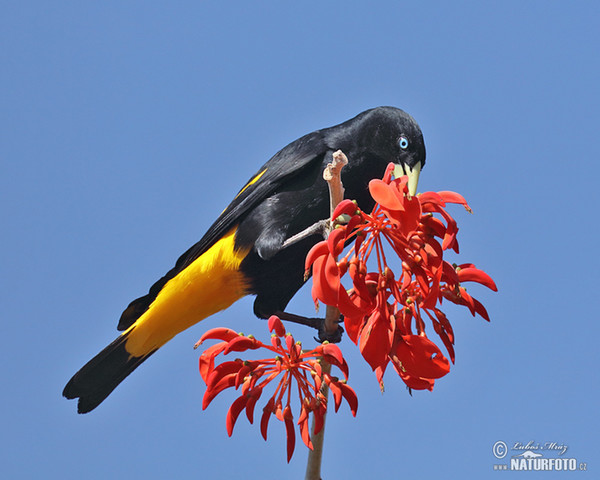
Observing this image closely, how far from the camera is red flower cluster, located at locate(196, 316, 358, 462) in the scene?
2725 millimetres

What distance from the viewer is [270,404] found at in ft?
9.44

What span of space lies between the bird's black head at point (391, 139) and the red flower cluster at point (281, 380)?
235 centimetres

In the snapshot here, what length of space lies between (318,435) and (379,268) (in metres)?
0.69

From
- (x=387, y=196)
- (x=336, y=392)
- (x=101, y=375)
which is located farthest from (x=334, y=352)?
(x=101, y=375)

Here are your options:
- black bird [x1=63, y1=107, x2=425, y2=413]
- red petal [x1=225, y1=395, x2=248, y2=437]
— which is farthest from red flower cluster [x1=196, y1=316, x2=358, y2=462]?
black bird [x1=63, y1=107, x2=425, y2=413]

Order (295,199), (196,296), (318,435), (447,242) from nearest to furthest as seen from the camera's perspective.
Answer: (447,242), (318,435), (295,199), (196,296)

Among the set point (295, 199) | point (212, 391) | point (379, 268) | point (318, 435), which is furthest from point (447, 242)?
point (295, 199)

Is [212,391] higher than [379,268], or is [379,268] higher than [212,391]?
[379,268]

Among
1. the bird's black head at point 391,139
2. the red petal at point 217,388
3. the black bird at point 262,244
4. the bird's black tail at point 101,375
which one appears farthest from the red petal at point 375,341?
the bird's black tail at point 101,375

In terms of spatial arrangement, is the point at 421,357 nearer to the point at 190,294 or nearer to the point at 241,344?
the point at 241,344

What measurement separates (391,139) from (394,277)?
8.57 ft

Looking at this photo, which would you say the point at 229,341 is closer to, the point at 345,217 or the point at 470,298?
the point at 345,217

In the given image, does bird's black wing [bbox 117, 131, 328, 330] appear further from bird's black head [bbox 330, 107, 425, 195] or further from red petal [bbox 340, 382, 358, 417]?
red petal [bbox 340, 382, 358, 417]

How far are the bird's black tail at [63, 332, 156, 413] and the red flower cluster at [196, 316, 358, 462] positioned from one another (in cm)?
230
